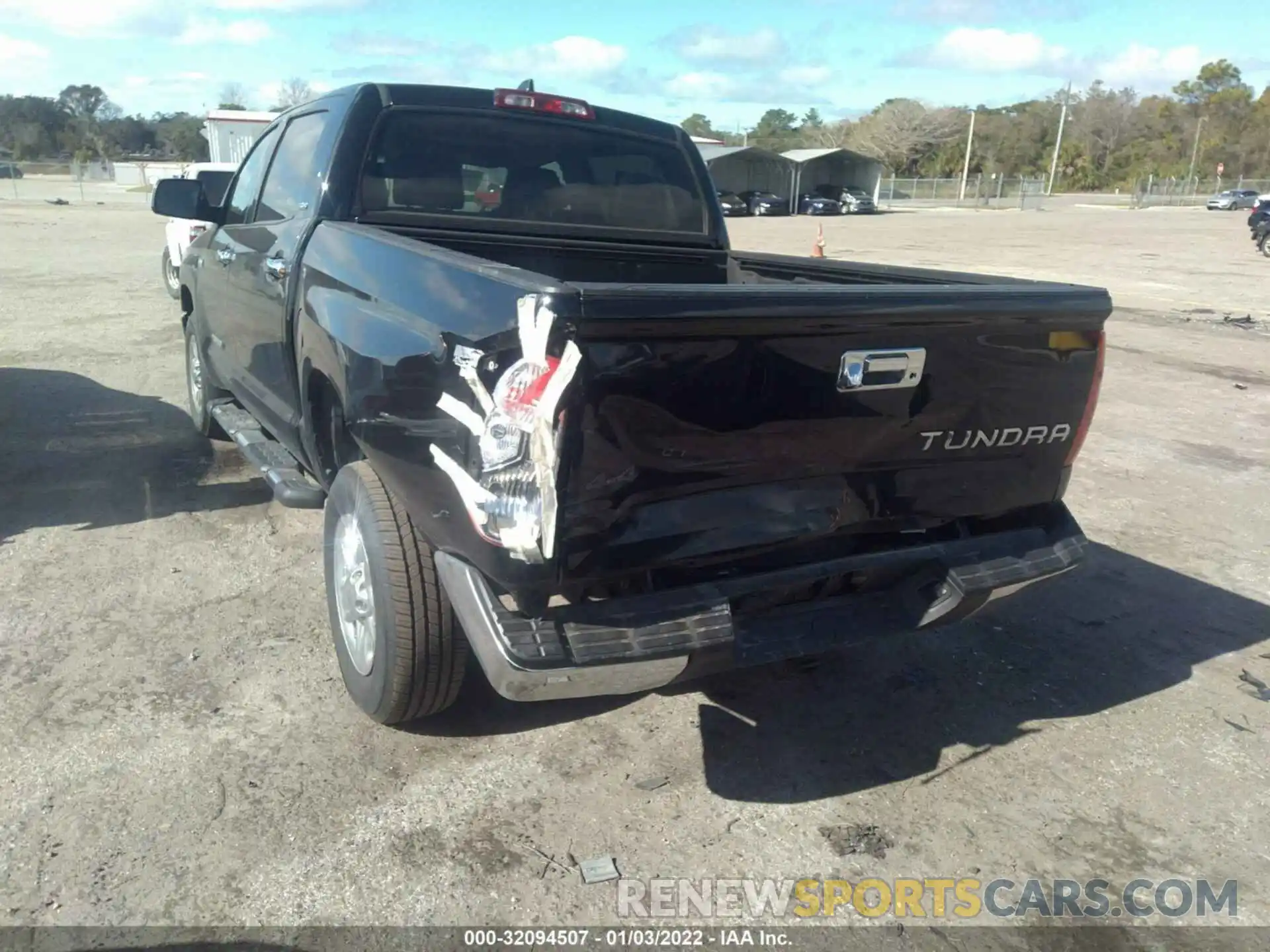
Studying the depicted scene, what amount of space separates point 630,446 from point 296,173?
2.89 metres

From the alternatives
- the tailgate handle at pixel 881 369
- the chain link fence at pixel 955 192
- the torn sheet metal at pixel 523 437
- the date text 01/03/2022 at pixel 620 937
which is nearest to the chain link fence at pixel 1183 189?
the chain link fence at pixel 955 192

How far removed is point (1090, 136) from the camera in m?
98.2

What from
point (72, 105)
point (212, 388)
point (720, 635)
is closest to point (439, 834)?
point (720, 635)

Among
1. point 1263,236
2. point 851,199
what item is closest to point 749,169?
point 851,199

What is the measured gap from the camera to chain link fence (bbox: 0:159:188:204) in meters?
46.7

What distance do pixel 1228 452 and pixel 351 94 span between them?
6328 millimetres

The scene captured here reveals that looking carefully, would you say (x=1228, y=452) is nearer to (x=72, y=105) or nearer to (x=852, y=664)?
(x=852, y=664)

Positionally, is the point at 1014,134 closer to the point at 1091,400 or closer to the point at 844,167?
the point at 844,167

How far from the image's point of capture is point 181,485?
580 centimetres

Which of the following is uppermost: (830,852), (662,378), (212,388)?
(662,378)

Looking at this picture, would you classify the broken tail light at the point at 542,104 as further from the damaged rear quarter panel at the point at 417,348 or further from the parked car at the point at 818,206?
the parked car at the point at 818,206

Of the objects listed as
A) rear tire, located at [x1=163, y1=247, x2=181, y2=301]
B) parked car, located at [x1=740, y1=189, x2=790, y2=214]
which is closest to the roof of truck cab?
rear tire, located at [x1=163, y1=247, x2=181, y2=301]

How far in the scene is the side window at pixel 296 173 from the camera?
168 inches

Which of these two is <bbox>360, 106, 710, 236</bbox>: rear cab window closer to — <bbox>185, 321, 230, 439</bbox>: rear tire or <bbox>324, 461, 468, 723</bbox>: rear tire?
<bbox>324, 461, 468, 723</bbox>: rear tire
